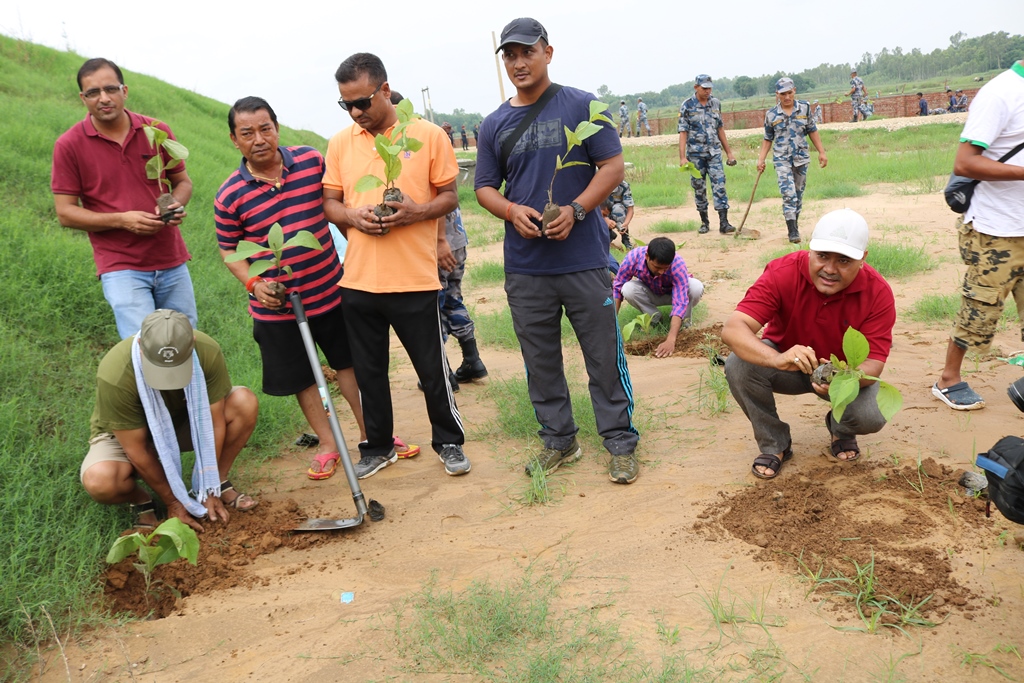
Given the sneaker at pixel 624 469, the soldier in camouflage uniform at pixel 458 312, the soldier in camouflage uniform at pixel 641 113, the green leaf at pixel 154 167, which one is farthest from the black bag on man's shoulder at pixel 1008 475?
the soldier in camouflage uniform at pixel 641 113

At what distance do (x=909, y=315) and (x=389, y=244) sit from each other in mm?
4059

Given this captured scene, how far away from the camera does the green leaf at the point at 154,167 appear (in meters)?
3.68

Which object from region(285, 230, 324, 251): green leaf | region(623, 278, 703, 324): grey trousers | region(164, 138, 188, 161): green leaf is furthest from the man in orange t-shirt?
region(623, 278, 703, 324): grey trousers

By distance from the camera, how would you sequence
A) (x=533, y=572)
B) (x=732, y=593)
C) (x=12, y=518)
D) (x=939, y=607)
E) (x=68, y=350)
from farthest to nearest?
(x=68, y=350), (x=12, y=518), (x=533, y=572), (x=732, y=593), (x=939, y=607)

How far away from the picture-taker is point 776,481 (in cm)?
341

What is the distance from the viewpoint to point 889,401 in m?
2.70

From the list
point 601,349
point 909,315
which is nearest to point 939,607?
point 601,349

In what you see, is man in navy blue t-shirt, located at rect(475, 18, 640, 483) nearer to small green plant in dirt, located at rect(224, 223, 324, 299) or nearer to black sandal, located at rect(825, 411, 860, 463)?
small green plant in dirt, located at rect(224, 223, 324, 299)

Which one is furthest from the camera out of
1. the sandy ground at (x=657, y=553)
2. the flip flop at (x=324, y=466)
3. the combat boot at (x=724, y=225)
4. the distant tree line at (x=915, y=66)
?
the distant tree line at (x=915, y=66)

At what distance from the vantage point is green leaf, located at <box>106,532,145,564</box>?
9.28 feet

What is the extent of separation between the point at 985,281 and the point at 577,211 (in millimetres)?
2095

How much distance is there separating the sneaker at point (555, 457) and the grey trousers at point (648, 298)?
2.06m

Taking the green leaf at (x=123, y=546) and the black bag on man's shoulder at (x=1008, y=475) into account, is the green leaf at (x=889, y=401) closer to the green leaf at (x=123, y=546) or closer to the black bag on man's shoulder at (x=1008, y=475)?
the black bag on man's shoulder at (x=1008, y=475)

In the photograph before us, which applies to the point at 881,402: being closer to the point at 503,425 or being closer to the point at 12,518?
the point at 503,425
